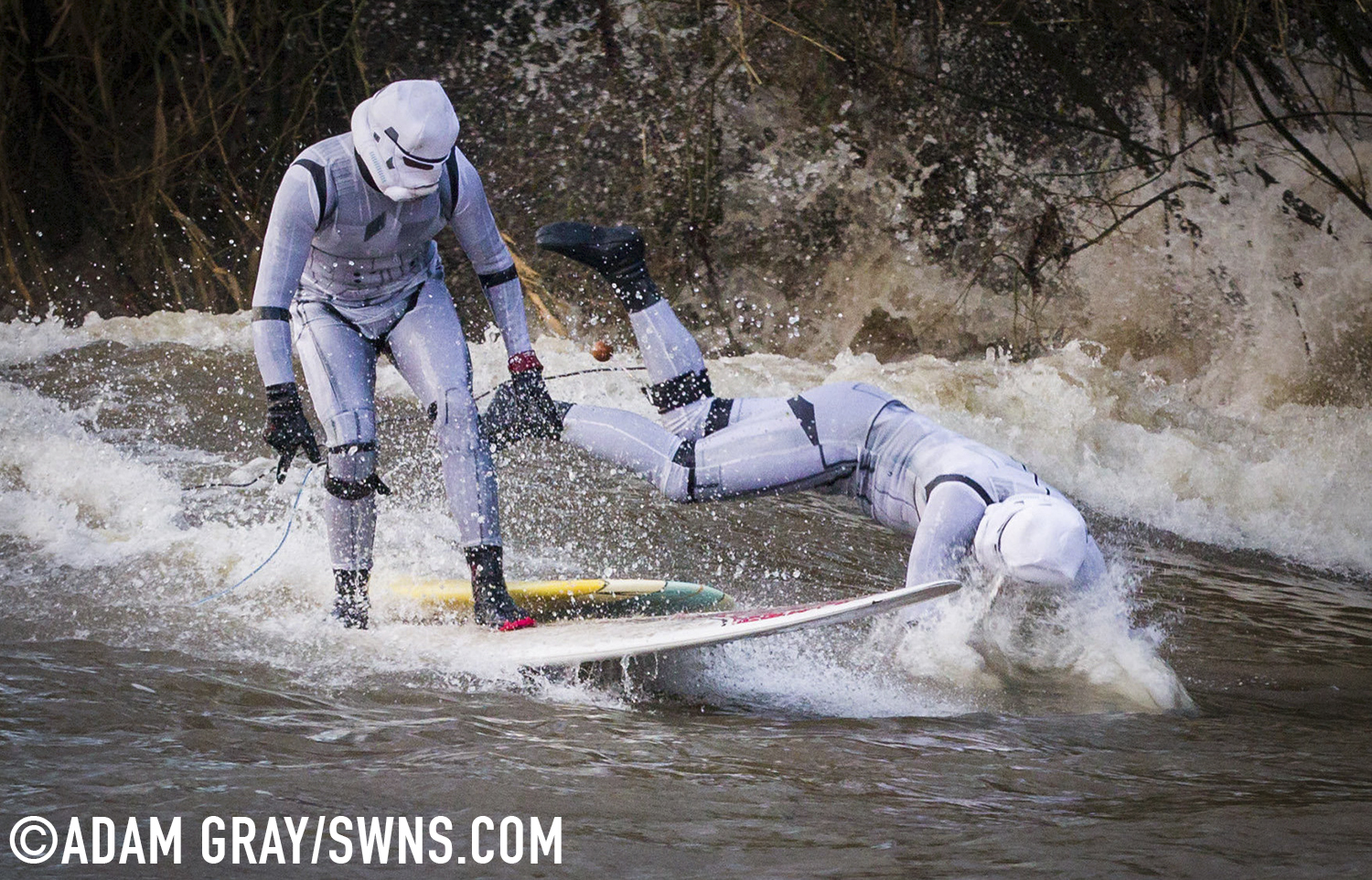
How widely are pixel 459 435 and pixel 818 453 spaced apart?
3.17 feet

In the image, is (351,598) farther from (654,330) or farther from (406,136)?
(406,136)

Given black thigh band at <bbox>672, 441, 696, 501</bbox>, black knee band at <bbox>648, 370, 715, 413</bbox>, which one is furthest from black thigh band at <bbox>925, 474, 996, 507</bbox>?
black knee band at <bbox>648, 370, 715, 413</bbox>

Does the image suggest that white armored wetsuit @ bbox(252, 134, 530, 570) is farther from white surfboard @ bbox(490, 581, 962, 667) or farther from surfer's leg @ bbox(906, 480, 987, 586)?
surfer's leg @ bbox(906, 480, 987, 586)

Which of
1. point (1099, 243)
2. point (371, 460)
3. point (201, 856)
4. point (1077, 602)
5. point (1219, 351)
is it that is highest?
point (1099, 243)

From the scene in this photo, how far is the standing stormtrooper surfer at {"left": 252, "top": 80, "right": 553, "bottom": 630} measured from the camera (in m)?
3.45

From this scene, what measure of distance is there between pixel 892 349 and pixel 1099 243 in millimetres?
1442

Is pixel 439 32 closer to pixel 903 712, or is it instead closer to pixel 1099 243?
pixel 1099 243

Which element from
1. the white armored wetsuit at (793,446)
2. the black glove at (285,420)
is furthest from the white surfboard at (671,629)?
the black glove at (285,420)

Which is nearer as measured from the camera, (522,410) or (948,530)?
(948,530)

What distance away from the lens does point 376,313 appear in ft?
12.2

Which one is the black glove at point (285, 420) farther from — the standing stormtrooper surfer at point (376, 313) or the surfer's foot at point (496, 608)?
the surfer's foot at point (496, 608)

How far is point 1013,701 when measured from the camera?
3289 millimetres

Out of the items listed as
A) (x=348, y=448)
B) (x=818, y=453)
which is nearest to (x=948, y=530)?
(x=818, y=453)

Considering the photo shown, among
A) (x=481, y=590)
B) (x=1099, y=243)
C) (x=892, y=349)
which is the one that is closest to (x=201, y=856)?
(x=481, y=590)
